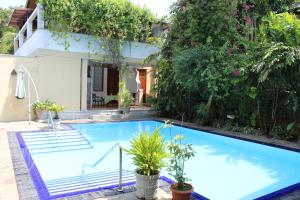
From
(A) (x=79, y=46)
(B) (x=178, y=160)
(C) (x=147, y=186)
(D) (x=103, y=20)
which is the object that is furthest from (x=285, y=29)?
(A) (x=79, y=46)

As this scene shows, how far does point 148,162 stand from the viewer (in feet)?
16.5

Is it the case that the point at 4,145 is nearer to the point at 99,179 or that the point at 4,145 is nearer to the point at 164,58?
the point at 99,179

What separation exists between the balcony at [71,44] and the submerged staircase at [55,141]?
5.02 metres

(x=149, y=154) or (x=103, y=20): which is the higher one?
(x=103, y=20)

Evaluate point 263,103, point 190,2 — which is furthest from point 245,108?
point 190,2

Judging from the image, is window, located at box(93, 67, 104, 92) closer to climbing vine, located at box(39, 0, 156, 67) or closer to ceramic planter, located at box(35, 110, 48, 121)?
climbing vine, located at box(39, 0, 156, 67)

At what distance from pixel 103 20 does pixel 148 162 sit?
1189 cm

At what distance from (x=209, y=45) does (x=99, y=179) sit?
9.57m

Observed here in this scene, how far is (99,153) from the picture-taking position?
9.88 meters

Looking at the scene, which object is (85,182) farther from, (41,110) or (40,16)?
(40,16)

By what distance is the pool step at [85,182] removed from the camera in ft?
18.8

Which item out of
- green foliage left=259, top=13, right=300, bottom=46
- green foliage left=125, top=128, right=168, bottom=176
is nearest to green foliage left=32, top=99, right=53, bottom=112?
green foliage left=125, top=128, right=168, bottom=176

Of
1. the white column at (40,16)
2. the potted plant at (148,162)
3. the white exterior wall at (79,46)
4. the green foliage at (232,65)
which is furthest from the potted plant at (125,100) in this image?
the potted plant at (148,162)

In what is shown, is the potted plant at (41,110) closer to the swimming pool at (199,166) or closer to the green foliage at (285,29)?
the swimming pool at (199,166)
